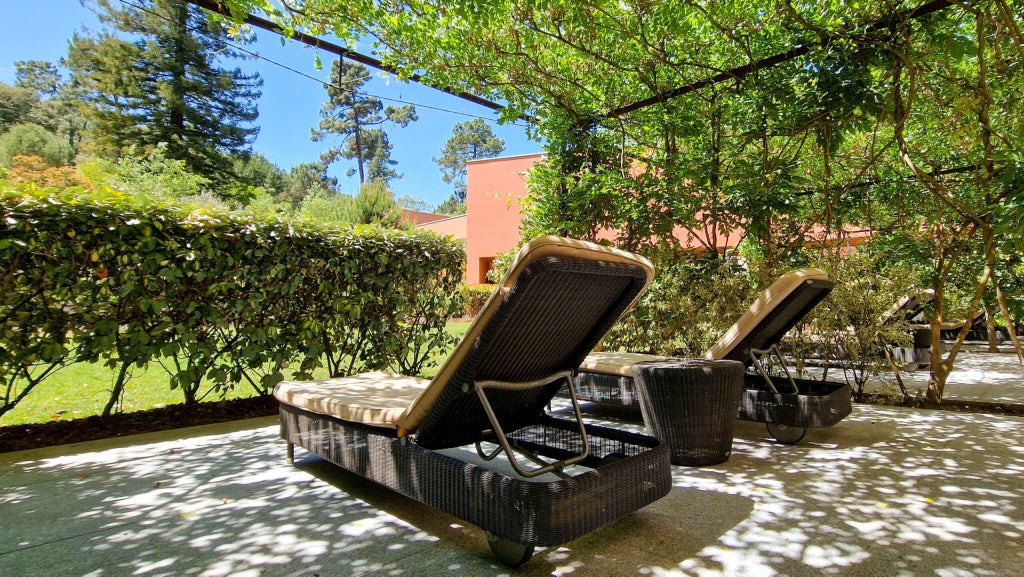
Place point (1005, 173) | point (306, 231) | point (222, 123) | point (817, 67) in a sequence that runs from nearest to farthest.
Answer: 1. point (1005, 173)
2. point (817, 67)
3. point (306, 231)
4. point (222, 123)

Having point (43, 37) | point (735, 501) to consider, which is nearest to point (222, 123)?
point (43, 37)

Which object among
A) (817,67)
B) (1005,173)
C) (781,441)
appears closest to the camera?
(1005,173)

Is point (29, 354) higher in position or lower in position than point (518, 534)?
higher

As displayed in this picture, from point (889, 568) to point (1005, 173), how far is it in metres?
3.04

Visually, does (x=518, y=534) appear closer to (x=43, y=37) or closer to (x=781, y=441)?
(x=781, y=441)

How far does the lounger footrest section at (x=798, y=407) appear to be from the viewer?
3.61 meters

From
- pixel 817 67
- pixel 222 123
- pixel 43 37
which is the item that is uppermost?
pixel 43 37

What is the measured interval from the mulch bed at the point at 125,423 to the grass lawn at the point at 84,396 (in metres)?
0.26

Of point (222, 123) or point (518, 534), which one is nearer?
point (518, 534)

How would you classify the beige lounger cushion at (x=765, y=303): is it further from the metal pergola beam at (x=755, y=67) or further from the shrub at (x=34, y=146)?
the shrub at (x=34, y=146)

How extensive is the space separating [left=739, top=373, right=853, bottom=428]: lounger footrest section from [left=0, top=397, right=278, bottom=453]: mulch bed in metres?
4.13

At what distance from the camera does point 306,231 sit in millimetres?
4891

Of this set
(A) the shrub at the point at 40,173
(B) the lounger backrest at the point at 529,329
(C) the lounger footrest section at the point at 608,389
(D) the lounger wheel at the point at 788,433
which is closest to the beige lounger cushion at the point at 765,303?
(D) the lounger wheel at the point at 788,433

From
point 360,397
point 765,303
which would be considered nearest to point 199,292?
point 360,397
